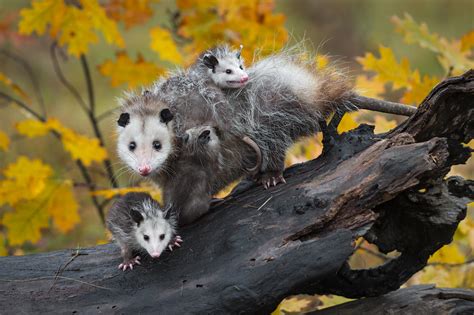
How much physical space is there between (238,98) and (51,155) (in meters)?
5.28

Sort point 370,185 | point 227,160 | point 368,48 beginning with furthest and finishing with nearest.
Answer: point 368,48 → point 227,160 → point 370,185

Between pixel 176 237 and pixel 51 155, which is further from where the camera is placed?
pixel 51 155

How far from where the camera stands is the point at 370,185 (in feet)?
9.71

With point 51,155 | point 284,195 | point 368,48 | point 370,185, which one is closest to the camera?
point 370,185

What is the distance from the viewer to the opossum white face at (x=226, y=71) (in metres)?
3.43

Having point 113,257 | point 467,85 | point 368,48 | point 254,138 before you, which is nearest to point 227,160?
point 254,138

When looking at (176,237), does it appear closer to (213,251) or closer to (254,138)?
(213,251)

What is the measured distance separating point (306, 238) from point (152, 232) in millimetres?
707

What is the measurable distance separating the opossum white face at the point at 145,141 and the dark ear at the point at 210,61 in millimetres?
410

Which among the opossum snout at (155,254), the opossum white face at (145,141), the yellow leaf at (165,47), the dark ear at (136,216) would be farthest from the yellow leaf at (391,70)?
the opossum snout at (155,254)

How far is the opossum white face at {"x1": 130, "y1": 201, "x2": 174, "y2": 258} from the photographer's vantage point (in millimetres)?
3078

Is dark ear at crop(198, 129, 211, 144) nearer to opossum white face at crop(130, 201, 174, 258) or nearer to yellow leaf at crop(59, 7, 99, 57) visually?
opossum white face at crop(130, 201, 174, 258)

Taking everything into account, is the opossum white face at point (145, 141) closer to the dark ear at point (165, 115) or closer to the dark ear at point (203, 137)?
the dark ear at point (165, 115)

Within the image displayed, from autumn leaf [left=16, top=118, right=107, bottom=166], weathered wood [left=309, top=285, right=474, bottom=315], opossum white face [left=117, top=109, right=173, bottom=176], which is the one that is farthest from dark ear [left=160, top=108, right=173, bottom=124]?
autumn leaf [left=16, top=118, right=107, bottom=166]
